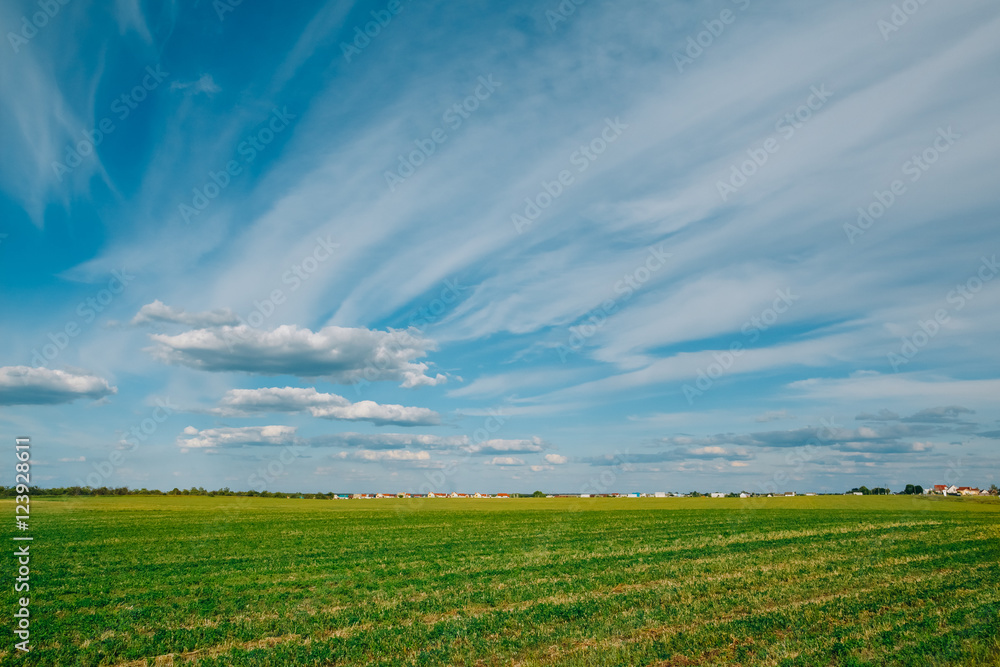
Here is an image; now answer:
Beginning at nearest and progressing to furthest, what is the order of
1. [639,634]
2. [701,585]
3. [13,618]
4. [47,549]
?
[639,634], [13,618], [701,585], [47,549]

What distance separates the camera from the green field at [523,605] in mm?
11016

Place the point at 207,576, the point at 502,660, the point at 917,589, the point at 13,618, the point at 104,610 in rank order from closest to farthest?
the point at 502,660 < the point at 13,618 < the point at 104,610 < the point at 917,589 < the point at 207,576

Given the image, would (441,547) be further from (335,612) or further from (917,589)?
(917,589)

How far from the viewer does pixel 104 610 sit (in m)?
15.2

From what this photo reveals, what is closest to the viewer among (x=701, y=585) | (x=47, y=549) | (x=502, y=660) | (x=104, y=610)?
(x=502, y=660)

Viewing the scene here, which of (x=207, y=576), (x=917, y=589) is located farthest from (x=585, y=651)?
(x=207, y=576)

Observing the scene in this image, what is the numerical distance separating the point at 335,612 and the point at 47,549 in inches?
958

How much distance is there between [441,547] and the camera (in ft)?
99.4

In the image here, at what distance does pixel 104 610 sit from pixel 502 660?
12142 mm

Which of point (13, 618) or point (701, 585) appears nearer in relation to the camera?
point (13, 618)

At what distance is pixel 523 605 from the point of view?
1521 cm

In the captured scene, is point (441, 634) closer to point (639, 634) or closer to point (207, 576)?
point (639, 634)

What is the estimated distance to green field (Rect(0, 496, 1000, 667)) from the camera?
36.1ft

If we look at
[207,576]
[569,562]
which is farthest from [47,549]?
[569,562]
